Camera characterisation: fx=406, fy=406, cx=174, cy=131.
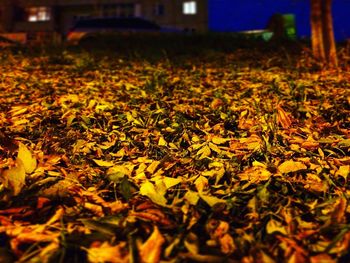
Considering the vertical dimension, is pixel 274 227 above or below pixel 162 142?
below

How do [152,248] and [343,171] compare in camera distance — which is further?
[343,171]

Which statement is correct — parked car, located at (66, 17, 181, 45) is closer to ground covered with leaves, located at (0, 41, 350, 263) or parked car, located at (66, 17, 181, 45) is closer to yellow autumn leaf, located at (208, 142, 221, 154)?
ground covered with leaves, located at (0, 41, 350, 263)

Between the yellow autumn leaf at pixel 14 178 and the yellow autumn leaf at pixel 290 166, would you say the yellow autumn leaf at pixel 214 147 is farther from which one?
the yellow autumn leaf at pixel 14 178

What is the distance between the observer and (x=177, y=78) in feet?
20.5

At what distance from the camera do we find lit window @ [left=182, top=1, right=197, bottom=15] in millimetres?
42469

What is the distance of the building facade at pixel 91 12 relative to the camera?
42469 mm

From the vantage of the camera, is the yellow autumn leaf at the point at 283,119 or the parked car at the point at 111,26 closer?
the yellow autumn leaf at the point at 283,119

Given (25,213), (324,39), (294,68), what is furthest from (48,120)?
(324,39)

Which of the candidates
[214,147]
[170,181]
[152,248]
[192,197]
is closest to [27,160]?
[170,181]

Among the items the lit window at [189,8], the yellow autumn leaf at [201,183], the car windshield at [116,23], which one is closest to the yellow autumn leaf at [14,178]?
the yellow autumn leaf at [201,183]

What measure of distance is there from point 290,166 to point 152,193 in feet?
3.07

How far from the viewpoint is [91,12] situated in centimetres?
4806

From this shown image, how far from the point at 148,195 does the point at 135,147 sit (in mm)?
1060

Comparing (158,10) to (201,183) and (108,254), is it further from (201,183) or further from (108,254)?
(108,254)
